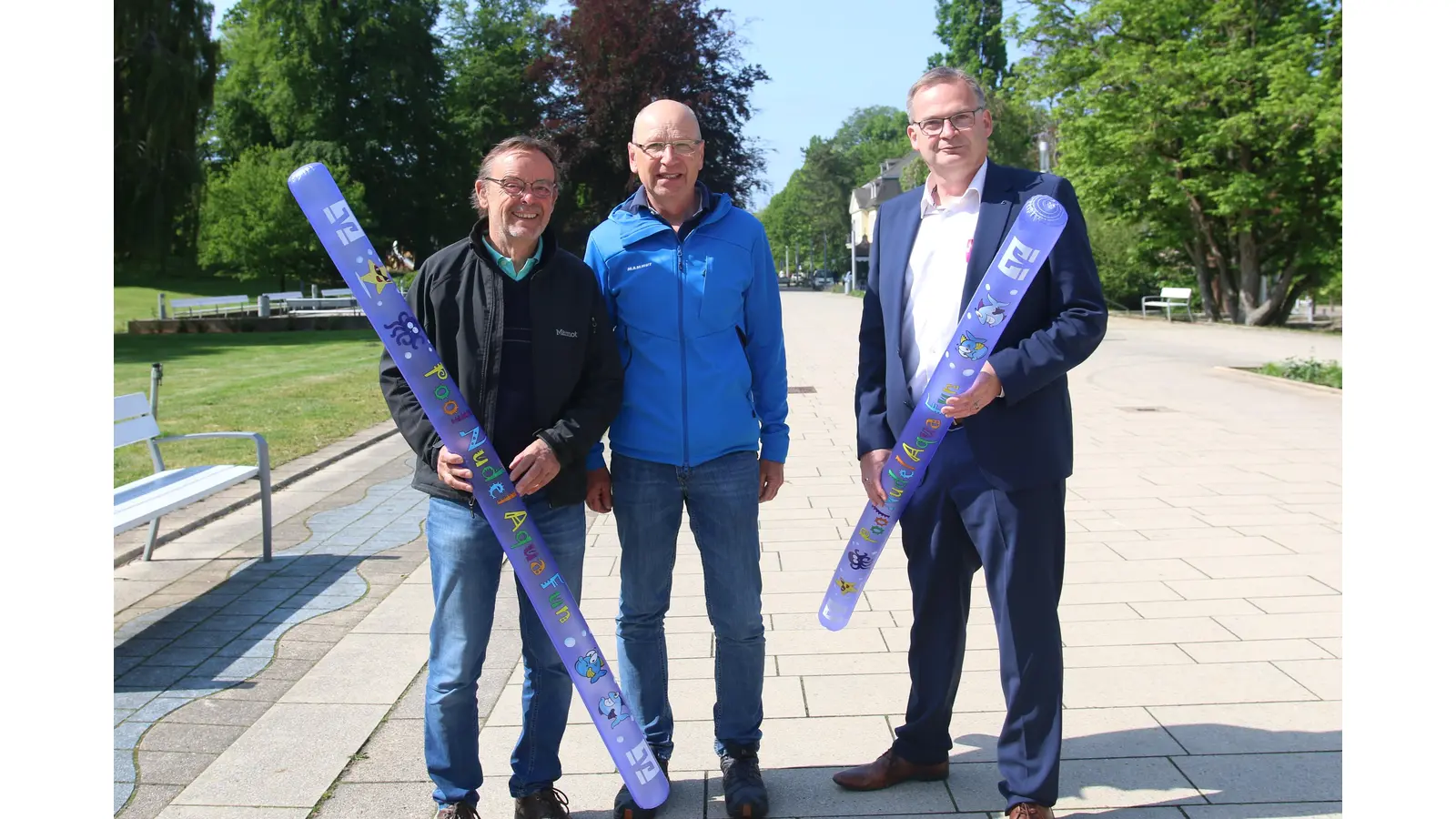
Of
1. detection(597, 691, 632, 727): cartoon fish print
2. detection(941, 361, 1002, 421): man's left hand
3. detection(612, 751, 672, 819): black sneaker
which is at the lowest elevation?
detection(612, 751, 672, 819): black sneaker

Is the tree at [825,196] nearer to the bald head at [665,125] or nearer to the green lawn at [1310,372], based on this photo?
the green lawn at [1310,372]

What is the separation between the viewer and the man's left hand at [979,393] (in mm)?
3174

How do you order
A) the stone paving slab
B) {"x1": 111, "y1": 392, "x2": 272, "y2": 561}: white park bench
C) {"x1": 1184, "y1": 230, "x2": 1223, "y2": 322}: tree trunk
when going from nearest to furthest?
the stone paving slab → {"x1": 111, "y1": 392, "x2": 272, "y2": 561}: white park bench → {"x1": 1184, "y1": 230, "x2": 1223, "y2": 322}: tree trunk

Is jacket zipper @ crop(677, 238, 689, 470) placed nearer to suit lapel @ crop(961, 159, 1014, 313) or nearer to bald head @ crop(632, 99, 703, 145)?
bald head @ crop(632, 99, 703, 145)

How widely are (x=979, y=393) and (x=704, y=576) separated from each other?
98 cm

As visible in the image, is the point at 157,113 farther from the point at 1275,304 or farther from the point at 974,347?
the point at 1275,304

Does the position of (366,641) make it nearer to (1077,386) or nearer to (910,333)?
(910,333)

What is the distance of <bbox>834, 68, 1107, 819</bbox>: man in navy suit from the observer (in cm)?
323

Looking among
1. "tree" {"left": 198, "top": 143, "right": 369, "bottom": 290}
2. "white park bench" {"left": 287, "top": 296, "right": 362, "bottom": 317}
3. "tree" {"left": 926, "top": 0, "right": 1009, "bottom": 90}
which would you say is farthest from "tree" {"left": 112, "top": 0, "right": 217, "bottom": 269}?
"tree" {"left": 926, "top": 0, "right": 1009, "bottom": 90}

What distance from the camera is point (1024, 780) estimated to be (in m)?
3.25

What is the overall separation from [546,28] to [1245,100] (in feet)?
65.4

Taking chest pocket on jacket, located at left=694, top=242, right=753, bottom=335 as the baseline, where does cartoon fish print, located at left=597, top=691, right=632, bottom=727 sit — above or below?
below

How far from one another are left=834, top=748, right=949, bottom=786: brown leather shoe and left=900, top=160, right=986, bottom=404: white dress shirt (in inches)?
44.0
